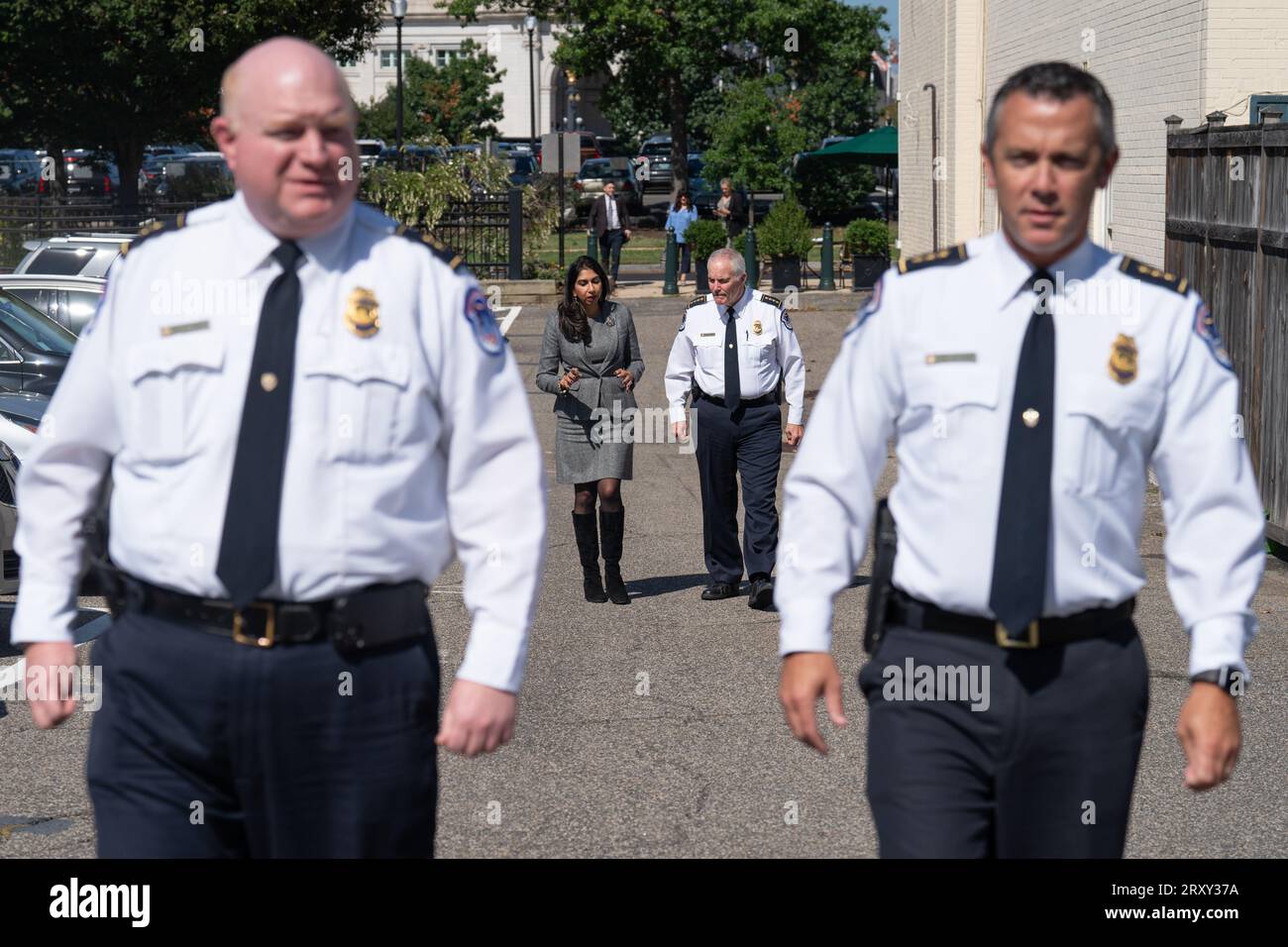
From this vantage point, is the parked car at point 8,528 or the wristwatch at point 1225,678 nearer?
the wristwatch at point 1225,678

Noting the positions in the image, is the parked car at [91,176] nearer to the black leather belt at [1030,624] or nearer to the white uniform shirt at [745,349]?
the white uniform shirt at [745,349]

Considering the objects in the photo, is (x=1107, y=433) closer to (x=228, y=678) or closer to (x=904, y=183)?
(x=228, y=678)

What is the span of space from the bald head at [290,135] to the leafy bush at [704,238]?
87.0 feet

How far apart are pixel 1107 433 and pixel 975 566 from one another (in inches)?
14.0

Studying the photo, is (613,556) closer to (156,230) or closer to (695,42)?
(156,230)

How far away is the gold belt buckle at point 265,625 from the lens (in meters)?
3.17

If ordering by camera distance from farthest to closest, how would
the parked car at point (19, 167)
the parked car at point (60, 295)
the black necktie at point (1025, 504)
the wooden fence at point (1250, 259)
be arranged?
the parked car at point (19, 167) → the parked car at point (60, 295) → the wooden fence at point (1250, 259) → the black necktie at point (1025, 504)

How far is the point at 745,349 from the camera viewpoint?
1009 cm

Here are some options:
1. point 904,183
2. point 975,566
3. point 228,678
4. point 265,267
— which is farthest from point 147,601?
point 904,183

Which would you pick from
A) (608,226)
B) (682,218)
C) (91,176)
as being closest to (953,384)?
(608,226)

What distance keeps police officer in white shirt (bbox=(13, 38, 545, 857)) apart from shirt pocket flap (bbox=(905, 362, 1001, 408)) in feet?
2.50

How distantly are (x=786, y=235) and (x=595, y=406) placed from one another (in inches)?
762

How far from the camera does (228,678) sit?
3.15 meters

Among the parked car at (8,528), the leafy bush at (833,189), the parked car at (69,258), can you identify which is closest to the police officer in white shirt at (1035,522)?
the parked car at (8,528)
